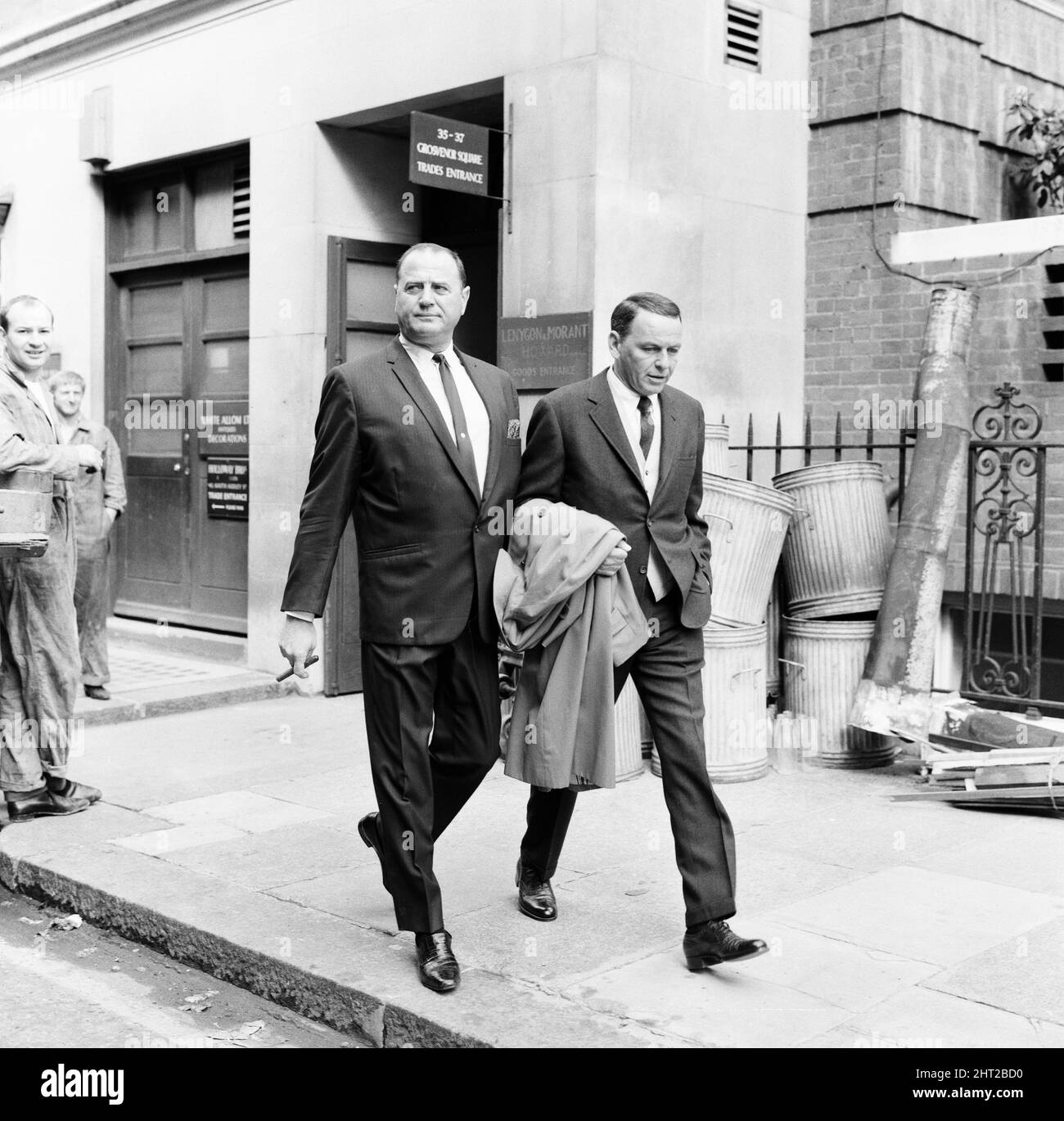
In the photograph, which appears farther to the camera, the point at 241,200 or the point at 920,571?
the point at 241,200

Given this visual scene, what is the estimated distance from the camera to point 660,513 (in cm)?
465

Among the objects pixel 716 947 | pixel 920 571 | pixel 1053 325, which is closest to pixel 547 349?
pixel 920 571

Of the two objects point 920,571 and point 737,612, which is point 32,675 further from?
point 920,571

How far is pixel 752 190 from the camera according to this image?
339 inches

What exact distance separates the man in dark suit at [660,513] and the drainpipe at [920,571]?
8.55 feet

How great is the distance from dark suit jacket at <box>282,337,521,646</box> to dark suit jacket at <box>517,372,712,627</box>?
331 mm

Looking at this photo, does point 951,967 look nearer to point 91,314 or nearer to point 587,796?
point 587,796

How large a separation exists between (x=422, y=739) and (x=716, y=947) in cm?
108

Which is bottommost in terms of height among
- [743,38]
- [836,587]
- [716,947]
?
[716,947]

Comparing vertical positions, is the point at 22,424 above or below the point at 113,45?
below

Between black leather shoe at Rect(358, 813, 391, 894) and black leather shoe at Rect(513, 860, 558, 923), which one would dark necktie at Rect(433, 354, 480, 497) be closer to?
black leather shoe at Rect(358, 813, 391, 894)

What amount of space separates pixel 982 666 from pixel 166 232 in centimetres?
663

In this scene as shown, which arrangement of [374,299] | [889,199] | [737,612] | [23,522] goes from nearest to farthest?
[23,522] < [737,612] < [889,199] < [374,299]

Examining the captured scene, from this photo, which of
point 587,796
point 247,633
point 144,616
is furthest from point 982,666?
point 144,616
